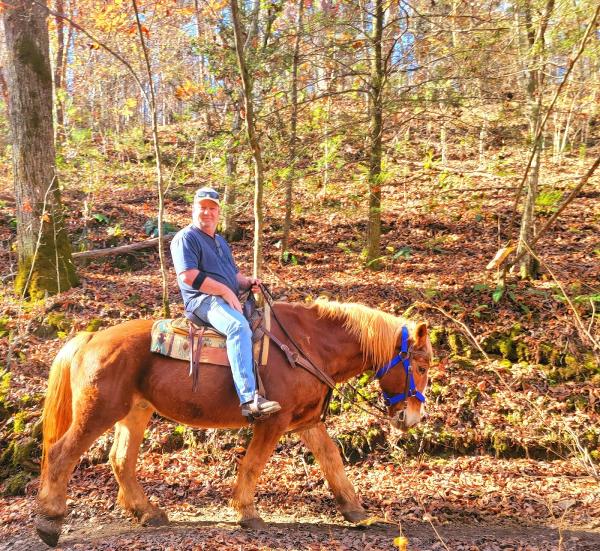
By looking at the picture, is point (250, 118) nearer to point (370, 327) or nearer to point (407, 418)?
point (370, 327)

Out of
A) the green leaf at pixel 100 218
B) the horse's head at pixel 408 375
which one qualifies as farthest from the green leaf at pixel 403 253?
the green leaf at pixel 100 218

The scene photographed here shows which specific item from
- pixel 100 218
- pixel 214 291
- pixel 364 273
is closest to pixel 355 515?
pixel 214 291

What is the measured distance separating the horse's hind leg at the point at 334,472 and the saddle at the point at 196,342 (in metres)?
1.06

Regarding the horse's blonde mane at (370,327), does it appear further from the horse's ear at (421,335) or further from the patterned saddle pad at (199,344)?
the patterned saddle pad at (199,344)

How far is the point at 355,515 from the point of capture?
5.02m

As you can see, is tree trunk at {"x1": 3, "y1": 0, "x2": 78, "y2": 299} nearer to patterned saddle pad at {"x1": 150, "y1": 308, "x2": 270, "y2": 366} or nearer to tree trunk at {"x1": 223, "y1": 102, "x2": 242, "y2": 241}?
tree trunk at {"x1": 223, "y1": 102, "x2": 242, "y2": 241}

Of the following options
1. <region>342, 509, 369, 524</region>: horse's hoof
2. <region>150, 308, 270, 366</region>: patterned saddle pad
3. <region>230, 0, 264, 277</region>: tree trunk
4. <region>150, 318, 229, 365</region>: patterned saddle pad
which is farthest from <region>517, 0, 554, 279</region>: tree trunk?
<region>150, 318, 229, 365</region>: patterned saddle pad

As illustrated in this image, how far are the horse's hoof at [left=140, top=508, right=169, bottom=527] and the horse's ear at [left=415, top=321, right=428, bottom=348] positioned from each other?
311 cm

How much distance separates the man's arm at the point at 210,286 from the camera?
448 centimetres

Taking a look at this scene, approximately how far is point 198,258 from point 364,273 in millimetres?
5311

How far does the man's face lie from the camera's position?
4.68 meters

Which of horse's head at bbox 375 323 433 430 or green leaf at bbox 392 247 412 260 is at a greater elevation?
green leaf at bbox 392 247 412 260

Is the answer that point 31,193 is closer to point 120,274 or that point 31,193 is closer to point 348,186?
point 120,274

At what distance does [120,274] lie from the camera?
33.8ft
